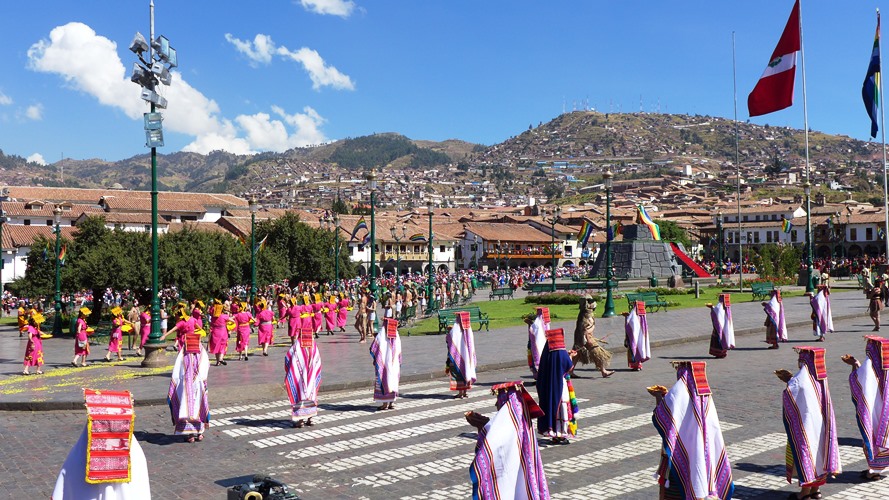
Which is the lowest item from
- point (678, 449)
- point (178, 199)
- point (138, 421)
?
point (138, 421)

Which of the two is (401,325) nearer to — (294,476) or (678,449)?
(294,476)

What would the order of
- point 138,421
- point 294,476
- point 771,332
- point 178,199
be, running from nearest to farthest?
point 294,476, point 138,421, point 771,332, point 178,199

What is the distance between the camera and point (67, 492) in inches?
176

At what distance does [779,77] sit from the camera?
934 inches

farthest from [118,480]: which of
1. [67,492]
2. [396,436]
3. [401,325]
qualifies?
[401,325]

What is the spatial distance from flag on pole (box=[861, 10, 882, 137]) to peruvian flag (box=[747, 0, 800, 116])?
3.32m

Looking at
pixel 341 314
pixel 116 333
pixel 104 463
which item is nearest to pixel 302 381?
pixel 104 463

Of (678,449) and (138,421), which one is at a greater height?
(678,449)

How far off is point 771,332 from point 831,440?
427 inches

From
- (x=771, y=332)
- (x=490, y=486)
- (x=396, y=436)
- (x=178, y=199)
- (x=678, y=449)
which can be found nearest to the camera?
(x=490, y=486)

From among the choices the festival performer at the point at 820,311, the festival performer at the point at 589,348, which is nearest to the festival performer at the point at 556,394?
the festival performer at the point at 589,348

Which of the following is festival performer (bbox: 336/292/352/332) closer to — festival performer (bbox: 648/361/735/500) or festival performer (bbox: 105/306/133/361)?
festival performer (bbox: 105/306/133/361)

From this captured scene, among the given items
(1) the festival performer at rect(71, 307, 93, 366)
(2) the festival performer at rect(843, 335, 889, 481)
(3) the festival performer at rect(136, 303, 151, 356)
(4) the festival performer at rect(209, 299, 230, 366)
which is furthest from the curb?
(2) the festival performer at rect(843, 335, 889, 481)

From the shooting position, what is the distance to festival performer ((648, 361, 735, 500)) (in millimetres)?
5754
